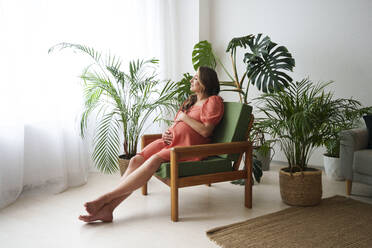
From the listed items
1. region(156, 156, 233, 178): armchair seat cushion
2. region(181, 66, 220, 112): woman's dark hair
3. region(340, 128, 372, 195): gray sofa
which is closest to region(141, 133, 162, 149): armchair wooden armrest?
region(156, 156, 233, 178): armchair seat cushion

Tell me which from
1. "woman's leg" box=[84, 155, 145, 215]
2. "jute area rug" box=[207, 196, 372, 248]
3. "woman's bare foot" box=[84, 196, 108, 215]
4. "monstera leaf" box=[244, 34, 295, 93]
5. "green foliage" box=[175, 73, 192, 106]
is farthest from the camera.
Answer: "green foliage" box=[175, 73, 192, 106]

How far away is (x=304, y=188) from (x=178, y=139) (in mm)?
1080

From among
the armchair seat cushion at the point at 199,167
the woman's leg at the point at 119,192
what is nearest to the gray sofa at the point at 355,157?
the armchair seat cushion at the point at 199,167

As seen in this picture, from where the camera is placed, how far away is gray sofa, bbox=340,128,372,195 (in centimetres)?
274

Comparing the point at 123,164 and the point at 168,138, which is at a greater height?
the point at 168,138

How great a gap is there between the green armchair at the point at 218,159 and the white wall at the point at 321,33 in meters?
1.65

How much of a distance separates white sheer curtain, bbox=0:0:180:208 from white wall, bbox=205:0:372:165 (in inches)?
62.1

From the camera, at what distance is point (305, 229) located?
7.09 ft

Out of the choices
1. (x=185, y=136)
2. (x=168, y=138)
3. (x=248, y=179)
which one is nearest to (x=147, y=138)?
(x=168, y=138)

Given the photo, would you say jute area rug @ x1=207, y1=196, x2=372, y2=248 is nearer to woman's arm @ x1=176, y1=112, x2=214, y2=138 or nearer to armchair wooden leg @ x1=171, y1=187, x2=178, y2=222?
armchair wooden leg @ x1=171, y1=187, x2=178, y2=222

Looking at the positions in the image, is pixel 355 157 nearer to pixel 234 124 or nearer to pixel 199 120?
pixel 234 124

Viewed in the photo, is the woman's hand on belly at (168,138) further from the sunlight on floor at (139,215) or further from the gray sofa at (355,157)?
the gray sofa at (355,157)

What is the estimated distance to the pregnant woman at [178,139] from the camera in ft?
7.58

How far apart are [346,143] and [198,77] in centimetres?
146
